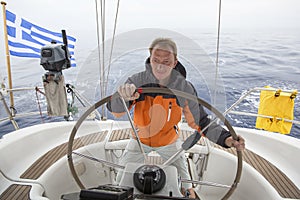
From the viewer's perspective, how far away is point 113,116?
0.71 meters

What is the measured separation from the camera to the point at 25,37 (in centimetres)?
278

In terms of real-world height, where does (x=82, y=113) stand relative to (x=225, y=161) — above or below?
above

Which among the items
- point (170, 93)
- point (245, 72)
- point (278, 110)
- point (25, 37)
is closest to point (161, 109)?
point (170, 93)

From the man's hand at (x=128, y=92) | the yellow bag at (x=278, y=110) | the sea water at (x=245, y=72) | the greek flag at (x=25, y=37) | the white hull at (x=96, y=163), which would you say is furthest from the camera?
the sea water at (x=245, y=72)

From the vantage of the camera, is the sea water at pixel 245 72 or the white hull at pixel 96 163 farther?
the sea water at pixel 245 72

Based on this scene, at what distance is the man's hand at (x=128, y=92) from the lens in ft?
1.96

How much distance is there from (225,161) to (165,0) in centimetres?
96

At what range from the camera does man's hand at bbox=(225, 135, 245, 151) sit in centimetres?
66

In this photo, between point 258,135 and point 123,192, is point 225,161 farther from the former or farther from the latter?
point 123,192

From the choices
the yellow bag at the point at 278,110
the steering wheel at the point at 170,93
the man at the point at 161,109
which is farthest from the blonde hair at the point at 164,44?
the yellow bag at the point at 278,110

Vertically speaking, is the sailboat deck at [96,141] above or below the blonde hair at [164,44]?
below

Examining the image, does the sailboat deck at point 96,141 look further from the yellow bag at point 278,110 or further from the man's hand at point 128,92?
the yellow bag at point 278,110

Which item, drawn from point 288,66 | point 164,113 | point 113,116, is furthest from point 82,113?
point 288,66

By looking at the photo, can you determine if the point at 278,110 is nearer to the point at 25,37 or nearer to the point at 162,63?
the point at 162,63
